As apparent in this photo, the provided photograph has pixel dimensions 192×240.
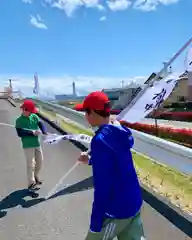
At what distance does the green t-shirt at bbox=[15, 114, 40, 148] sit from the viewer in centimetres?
715

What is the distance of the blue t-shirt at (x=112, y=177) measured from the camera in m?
2.92

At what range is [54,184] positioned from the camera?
745cm

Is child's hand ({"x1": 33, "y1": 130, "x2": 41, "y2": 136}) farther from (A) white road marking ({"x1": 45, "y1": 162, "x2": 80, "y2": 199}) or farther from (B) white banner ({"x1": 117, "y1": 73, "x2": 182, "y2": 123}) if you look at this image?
(B) white banner ({"x1": 117, "y1": 73, "x2": 182, "y2": 123})

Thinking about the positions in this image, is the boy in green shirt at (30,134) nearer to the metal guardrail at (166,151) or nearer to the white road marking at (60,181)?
the white road marking at (60,181)

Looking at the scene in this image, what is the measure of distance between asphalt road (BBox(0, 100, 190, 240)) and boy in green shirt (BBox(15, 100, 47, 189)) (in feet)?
1.22

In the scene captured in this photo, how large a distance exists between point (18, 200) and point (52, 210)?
0.87m

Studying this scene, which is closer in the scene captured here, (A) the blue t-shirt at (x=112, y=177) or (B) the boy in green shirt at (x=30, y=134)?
(A) the blue t-shirt at (x=112, y=177)

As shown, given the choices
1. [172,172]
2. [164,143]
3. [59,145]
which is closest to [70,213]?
[164,143]

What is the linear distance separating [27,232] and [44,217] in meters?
0.57

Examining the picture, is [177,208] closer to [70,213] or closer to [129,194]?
[70,213]

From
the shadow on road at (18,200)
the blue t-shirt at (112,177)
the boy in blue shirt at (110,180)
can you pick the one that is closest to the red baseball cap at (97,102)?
the boy in blue shirt at (110,180)

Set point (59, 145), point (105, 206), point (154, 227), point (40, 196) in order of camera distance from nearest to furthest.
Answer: point (105, 206)
point (154, 227)
point (40, 196)
point (59, 145)

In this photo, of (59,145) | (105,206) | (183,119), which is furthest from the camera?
(183,119)

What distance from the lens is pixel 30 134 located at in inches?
283
